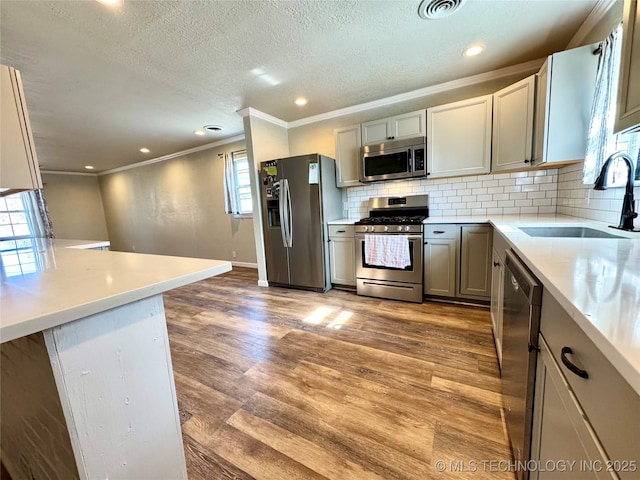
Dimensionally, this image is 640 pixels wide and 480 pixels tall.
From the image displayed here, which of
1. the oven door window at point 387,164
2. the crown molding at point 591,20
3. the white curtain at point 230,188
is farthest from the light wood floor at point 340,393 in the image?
the white curtain at point 230,188

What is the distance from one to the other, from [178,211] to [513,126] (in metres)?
6.09

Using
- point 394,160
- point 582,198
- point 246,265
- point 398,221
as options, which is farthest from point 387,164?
point 246,265

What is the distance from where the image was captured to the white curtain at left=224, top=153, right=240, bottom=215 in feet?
15.6

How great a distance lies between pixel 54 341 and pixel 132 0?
6.61 ft

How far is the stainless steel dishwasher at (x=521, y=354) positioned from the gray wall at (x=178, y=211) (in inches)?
173

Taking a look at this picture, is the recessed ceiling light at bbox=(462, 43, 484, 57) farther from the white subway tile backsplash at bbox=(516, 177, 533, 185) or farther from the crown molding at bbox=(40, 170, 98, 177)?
the crown molding at bbox=(40, 170, 98, 177)

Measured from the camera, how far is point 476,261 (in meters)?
2.58

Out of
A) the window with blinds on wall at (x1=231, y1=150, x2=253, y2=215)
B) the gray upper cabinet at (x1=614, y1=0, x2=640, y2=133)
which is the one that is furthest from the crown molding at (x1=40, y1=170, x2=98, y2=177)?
the gray upper cabinet at (x1=614, y1=0, x2=640, y2=133)

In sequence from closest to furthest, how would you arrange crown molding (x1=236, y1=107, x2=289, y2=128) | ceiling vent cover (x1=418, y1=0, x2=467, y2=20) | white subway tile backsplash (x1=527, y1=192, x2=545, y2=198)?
ceiling vent cover (x1=418, y1=0, x2=467, y2=20)
white subway tile backsplash (x1=527, y1=192, x2=545, y2=198)
crown molding (x1=236, y1=107, x2=289, y2=128)

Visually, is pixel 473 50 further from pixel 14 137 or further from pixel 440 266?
pixel 14 137

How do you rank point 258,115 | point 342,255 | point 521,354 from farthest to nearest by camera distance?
point 258,115 → point 342,255 → point 521,354

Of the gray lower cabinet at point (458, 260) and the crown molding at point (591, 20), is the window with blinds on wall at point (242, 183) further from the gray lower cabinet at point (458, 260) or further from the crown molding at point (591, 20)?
the crown molding at point (591, 20)

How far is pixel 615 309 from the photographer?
0.54 m

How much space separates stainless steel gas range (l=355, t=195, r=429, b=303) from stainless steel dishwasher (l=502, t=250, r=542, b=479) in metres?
1.55
